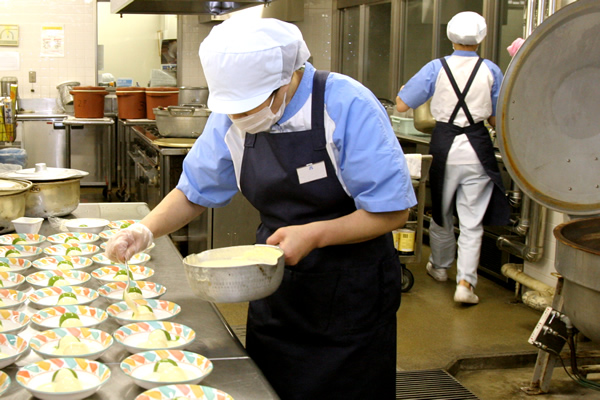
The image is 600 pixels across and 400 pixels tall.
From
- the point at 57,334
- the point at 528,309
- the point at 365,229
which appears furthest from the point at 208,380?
the point at 528,309

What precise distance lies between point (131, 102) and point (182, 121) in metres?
2.39

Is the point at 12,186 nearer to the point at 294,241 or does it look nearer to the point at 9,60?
the point at 294,241

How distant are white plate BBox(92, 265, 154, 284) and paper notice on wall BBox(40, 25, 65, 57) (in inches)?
288

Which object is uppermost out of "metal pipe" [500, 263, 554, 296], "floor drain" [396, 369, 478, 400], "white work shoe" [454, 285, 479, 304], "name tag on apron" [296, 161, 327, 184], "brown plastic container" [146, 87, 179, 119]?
"brown plastic container" [146, 87, 179, 119]

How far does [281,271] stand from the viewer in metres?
1.60

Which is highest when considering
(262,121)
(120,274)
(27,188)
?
(262,121)

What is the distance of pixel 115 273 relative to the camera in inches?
78.8

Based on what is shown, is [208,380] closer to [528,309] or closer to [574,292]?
[574,292]

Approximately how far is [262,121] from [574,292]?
1471 mm

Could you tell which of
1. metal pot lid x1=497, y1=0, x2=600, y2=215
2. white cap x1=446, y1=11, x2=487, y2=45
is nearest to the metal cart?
white cap x1=446, y1=11, x2=487, y2=45

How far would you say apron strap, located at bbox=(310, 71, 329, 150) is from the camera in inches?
69.5

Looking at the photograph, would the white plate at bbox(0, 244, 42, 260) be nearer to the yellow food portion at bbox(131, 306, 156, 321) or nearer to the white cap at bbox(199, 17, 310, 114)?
the yellow food portion at bbox(131, 306, 156, 321)

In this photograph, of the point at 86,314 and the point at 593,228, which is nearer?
the point at 86,314

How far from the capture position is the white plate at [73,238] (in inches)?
90.9
